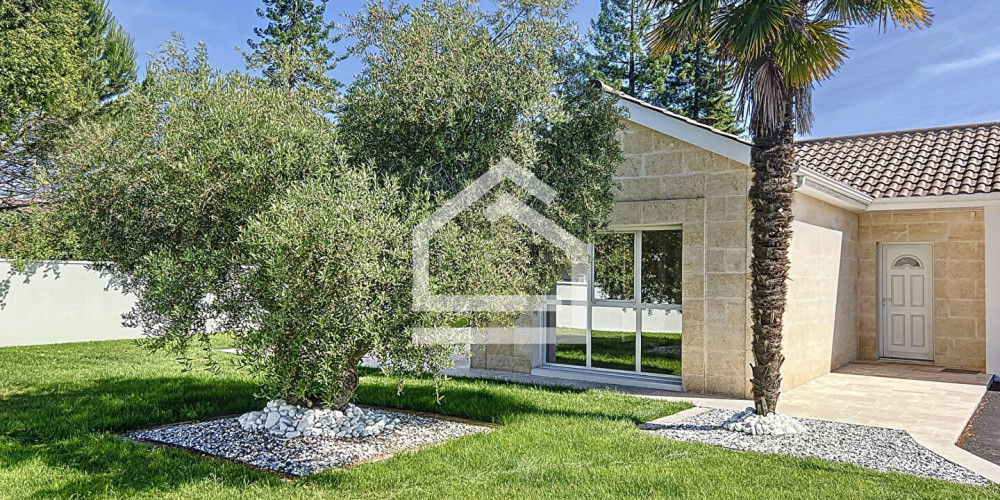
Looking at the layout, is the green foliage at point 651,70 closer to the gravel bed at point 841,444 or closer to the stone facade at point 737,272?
the stone facade at point 737,272

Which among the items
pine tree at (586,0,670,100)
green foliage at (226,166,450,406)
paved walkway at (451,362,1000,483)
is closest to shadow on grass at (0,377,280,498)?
green foliage at (226,166,450,406)

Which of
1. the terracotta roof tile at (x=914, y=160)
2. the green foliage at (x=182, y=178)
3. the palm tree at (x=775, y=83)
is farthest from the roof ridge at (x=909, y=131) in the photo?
the green foliage at (x=182, y=178)

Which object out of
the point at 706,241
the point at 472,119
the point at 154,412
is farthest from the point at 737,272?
the point at 154,412

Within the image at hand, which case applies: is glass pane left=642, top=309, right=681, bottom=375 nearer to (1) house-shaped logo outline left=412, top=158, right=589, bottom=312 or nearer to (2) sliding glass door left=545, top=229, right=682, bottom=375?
(2) sliding glass door left=545, top=229, right=682, bottom=375

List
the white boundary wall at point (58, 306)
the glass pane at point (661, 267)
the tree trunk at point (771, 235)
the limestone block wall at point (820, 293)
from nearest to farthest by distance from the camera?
1. the tree trunk at point (771, 235)
2. the limestone block wall at point (820, 293)
3. the glass pane at point (661, 267)
4. the white boundary wall at point (58, 306)

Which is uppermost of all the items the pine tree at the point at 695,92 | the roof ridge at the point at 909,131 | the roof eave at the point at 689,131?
the pine tree at the point at 695,92

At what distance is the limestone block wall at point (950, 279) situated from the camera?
14531mm

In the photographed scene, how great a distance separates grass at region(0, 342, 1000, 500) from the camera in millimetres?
6055

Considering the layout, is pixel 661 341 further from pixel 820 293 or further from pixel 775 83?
pixel 775 83

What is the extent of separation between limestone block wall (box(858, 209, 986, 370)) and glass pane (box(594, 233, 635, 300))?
7.16 m

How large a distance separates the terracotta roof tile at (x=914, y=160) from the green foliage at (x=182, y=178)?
33.3 ft

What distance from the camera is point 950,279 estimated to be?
14.9m

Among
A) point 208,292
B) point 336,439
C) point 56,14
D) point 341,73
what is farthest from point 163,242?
point 341,73

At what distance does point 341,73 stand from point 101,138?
80.3ft
